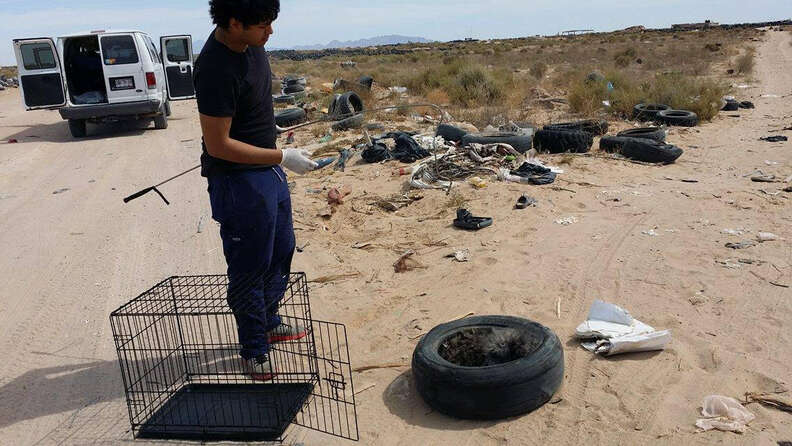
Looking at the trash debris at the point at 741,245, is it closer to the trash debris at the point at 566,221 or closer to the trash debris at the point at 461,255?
the trash debris at the point at 566,221

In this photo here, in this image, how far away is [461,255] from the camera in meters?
5.43

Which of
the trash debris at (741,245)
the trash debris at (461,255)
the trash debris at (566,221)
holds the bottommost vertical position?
the trash debris at (461,255)

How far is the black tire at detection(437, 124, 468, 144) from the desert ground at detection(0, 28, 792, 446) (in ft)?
4.15

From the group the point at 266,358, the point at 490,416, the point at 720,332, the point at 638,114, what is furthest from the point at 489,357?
the point at 638,114

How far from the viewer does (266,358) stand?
11.5ft

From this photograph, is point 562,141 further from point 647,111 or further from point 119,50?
point 119,50

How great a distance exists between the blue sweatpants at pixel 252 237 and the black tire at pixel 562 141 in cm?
646

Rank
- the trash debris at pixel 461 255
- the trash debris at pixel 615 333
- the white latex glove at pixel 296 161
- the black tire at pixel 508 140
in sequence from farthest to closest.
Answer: the black tire at pixel 508 140, the trash debris at pixel 461 255, the trash debris at pixel 615 333, the white latex glove at pixel 296 161

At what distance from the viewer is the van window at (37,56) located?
12.0 meters

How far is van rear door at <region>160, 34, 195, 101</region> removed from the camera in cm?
1383

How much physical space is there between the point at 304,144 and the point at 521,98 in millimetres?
6596

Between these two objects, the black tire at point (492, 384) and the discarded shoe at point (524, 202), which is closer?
the black tire at point (492, 384)

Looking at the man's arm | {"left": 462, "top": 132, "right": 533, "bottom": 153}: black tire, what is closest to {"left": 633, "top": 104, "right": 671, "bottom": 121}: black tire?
{"left": 462, "top": 132, "right": 533, "bottom": 153}: black tire

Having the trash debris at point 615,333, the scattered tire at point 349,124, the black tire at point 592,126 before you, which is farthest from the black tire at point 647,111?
the trash debris at point 615,333
